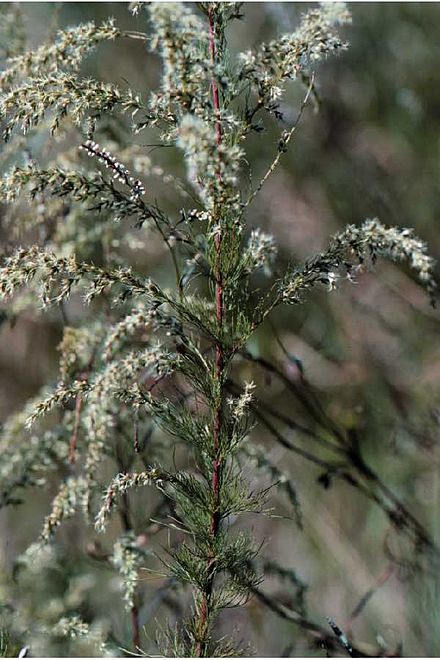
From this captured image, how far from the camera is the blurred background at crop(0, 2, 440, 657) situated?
239cm

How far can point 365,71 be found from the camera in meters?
3.04

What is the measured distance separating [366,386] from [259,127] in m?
2.02

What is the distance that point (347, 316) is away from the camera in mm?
2902

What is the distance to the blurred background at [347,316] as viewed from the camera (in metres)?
2.39

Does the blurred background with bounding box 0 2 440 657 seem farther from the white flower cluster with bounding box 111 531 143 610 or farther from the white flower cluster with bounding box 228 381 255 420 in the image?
the white flower cluster with bounding box 228 381 255 420

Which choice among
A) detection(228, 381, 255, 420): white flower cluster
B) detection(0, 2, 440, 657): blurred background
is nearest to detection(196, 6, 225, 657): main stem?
detection(228, 381, 255, 420): white flower cluster

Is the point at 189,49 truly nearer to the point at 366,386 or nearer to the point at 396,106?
the point at 366,386

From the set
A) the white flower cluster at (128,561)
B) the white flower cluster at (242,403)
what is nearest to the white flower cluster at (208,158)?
the white flower cluster at (242,403)

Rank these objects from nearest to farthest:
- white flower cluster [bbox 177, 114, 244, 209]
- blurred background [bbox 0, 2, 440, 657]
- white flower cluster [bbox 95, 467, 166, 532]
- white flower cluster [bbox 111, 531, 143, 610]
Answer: white flower cluster [bbox 177, 114, 244, 209], white flower cluster [bbox 95, 467, 166, 532], white flower cluster [bbox 111, 531, 143, 610], blurred background [bbox 0, 2, 440, 657]

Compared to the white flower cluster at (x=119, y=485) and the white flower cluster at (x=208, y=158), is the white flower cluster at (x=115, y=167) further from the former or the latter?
the white flower cluster at (x=119, y=485)

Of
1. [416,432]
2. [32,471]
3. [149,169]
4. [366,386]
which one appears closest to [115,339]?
[149,169]

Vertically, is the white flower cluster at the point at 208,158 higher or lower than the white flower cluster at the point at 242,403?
higher

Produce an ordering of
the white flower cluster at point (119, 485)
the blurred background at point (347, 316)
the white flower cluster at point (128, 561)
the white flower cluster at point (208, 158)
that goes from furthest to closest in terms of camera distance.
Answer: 1. the blurred background at point (347, 316)
2. the white flower cluster at point (128, 561)
3. the white flower cluster at point (119, 485)
4. the white flower cluster at point (208, 158)

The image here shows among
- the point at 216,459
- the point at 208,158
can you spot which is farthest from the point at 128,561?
the point at 208,158
